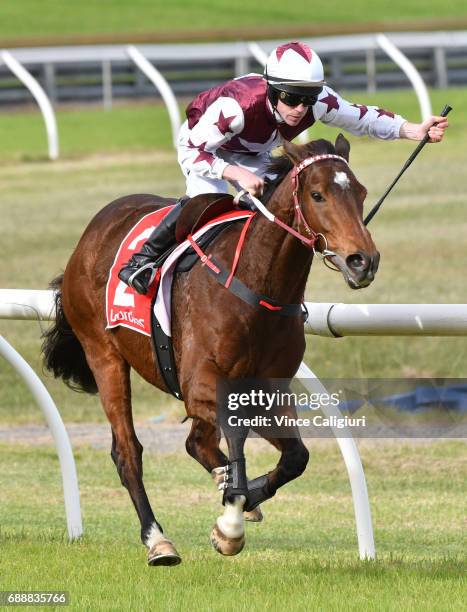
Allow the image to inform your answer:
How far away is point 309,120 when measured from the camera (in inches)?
201

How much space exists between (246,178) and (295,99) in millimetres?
331

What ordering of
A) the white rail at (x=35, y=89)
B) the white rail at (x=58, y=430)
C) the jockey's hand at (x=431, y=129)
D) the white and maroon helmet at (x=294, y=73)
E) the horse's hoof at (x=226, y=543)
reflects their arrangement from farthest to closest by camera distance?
the white rail at (x=35, y=89), the white rail at (x=58, y=430), the jockey's hand at (x=431, y=129), the white and maroon helmet at (x=294, y=73), the horse's hoof at (x=226, y=543)

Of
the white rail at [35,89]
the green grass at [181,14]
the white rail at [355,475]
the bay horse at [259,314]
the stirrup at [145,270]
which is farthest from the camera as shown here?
the green grass at [181,14]

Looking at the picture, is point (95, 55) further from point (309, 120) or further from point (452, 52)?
point (309, 120)

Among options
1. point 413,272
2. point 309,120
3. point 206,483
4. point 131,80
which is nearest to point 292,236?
point 309,120

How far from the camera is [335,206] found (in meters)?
4.44

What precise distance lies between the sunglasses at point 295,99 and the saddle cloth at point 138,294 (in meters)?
0.40

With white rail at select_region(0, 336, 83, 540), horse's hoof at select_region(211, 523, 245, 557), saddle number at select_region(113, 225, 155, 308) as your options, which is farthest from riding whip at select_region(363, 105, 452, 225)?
white rail at select_region(0, 336, 83, 540)

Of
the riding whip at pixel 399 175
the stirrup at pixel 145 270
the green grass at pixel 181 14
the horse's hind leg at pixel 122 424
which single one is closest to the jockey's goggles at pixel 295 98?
the riding whip at pixel 399 175

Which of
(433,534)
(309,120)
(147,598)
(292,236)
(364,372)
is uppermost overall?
(364,372)

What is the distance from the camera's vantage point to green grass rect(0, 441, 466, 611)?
4613 millimetres

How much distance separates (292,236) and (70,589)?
136 centimetres

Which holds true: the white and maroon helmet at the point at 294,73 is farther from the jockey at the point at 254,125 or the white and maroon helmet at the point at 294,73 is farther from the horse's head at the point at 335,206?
the horse's head at the point at 335,206

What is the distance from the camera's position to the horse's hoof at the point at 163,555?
4902mm
